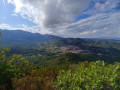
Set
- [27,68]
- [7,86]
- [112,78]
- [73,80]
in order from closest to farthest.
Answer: [112,78]
[73,80]
[7,86]
[27,68]

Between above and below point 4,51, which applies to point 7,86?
below

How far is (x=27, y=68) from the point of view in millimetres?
6625

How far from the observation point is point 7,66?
4.70m

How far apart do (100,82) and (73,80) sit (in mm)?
734

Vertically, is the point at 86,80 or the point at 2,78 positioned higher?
the point at 86,80

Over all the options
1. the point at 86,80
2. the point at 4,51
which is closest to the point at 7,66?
the point at 4,51

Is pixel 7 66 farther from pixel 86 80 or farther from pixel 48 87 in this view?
pixel 86 80

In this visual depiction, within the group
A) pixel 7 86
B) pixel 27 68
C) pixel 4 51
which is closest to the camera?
pixel 7 86

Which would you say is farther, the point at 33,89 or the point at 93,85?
the point at 33,89

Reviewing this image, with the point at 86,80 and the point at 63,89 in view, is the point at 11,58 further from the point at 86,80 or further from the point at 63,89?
the point at 86,80

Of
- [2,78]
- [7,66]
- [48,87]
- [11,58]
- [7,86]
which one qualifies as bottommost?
[7,86]

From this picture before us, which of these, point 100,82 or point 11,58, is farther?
point 11,58

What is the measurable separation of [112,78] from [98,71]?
54 centimetres

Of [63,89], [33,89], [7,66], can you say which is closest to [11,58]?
[7,66]
